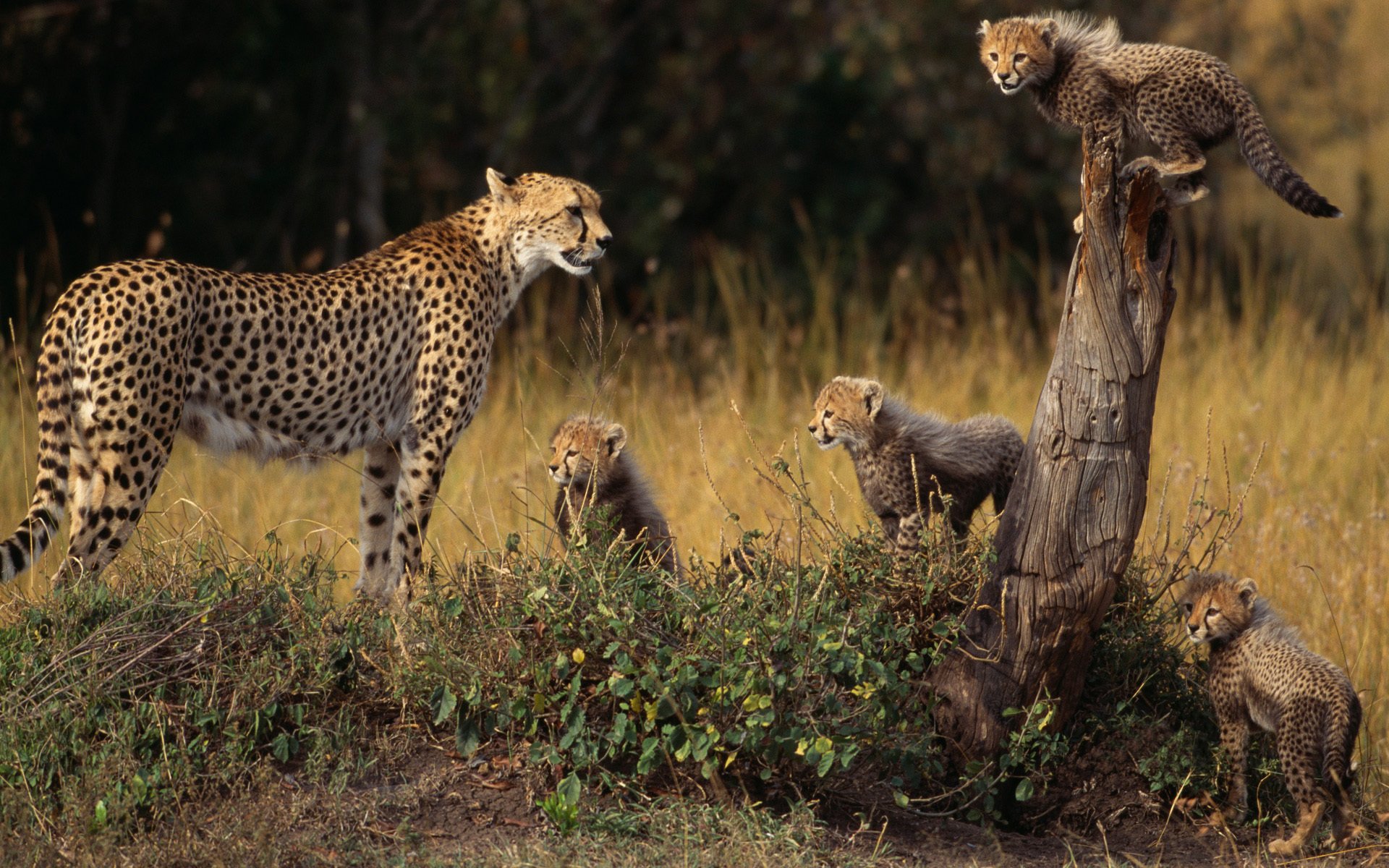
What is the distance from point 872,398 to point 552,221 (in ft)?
4.82

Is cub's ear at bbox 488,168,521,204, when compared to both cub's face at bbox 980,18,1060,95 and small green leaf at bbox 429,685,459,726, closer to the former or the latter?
cub's face at bbox 980,18,1060,95

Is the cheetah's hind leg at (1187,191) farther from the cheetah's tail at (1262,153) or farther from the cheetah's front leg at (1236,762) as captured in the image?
the cheetah's front leg at (1236,762)

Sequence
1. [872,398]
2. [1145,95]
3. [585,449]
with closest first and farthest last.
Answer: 1. [1145,95]
2. [872,398]
3. [585,449]

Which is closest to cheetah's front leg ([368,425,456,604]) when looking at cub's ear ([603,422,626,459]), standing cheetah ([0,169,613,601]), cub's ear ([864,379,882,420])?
standing cheetah ([0,169,613,601])

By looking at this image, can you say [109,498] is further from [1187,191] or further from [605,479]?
[1187,191]

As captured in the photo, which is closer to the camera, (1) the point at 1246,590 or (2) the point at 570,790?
(2) the point at 570,790

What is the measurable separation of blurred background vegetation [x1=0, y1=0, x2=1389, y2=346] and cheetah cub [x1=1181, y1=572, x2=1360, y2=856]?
540 cm

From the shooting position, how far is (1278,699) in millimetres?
4309

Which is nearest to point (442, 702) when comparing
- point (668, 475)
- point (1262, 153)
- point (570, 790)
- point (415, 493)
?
point (570, 790)

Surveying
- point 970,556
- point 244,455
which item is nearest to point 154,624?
point 244,455

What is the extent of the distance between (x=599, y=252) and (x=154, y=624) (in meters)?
2.05

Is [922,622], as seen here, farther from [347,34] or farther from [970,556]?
[347,34]

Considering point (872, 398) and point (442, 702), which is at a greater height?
point (872, 398)

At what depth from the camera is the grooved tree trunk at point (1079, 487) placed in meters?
4.25
